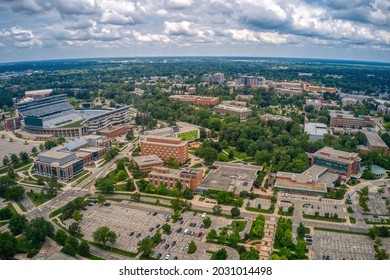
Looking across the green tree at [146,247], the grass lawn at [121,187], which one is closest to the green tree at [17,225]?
the green tree at [146,247]

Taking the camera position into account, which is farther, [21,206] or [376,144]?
[376,144]

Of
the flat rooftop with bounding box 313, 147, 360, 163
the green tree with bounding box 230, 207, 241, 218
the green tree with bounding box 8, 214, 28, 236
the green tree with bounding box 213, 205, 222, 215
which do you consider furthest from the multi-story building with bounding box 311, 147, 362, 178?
the green tree with bounding box 8, 214, 28, 236

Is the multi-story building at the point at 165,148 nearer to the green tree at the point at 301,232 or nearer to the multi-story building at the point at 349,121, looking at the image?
the green tree at the point at 301,232

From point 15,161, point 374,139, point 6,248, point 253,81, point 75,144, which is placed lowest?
point 15,161

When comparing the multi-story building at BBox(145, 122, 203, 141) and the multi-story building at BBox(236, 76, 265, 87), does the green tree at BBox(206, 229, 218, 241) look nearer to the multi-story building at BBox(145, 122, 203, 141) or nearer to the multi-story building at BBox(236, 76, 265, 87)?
the multi-story building at BBox(145, 122, 203, 141)

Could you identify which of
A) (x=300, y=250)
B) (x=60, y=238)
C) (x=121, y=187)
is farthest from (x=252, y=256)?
(x=121, y=187)

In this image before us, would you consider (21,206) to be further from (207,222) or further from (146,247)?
(207,222)
